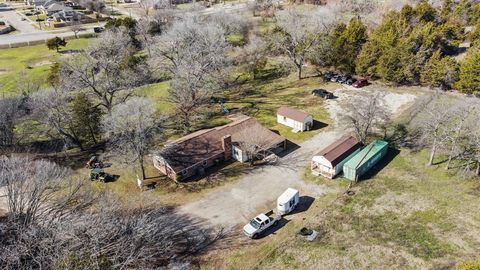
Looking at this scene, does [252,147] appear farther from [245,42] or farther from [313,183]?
[245,42]

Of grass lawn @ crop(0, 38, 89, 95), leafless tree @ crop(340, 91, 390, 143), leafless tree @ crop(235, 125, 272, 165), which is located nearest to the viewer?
leafless tree @ crop(235, 125, 272, 165)

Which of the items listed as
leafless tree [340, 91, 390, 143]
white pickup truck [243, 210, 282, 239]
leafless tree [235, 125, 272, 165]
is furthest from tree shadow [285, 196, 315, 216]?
leafless tree [340, 91, 390, 143]

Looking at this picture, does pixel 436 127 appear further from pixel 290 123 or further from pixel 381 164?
pixel 290 123

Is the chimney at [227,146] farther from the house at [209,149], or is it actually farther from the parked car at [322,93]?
the parked car at [322,93]

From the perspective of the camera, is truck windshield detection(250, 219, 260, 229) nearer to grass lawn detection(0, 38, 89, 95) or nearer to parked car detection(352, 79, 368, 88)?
parked car detection(352, 79, 368, 88)

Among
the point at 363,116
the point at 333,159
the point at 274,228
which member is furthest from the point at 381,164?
the point at 274,228

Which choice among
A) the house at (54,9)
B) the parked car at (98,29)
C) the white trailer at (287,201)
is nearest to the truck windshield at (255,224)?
the white trailer at (287,201)

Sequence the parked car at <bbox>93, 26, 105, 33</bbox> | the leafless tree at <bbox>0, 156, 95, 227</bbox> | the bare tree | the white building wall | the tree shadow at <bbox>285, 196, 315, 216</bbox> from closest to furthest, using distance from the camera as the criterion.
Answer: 1. the leafless tree at <bbox>0, 156, 95, 227</bbox>
2. the tree shadow at <bbox>285, 196, 315, 216</bbox>
3. the bare tree
4. the white building wall
5. the parked car at <bbox>93, 26, 105, 33</bbox>
